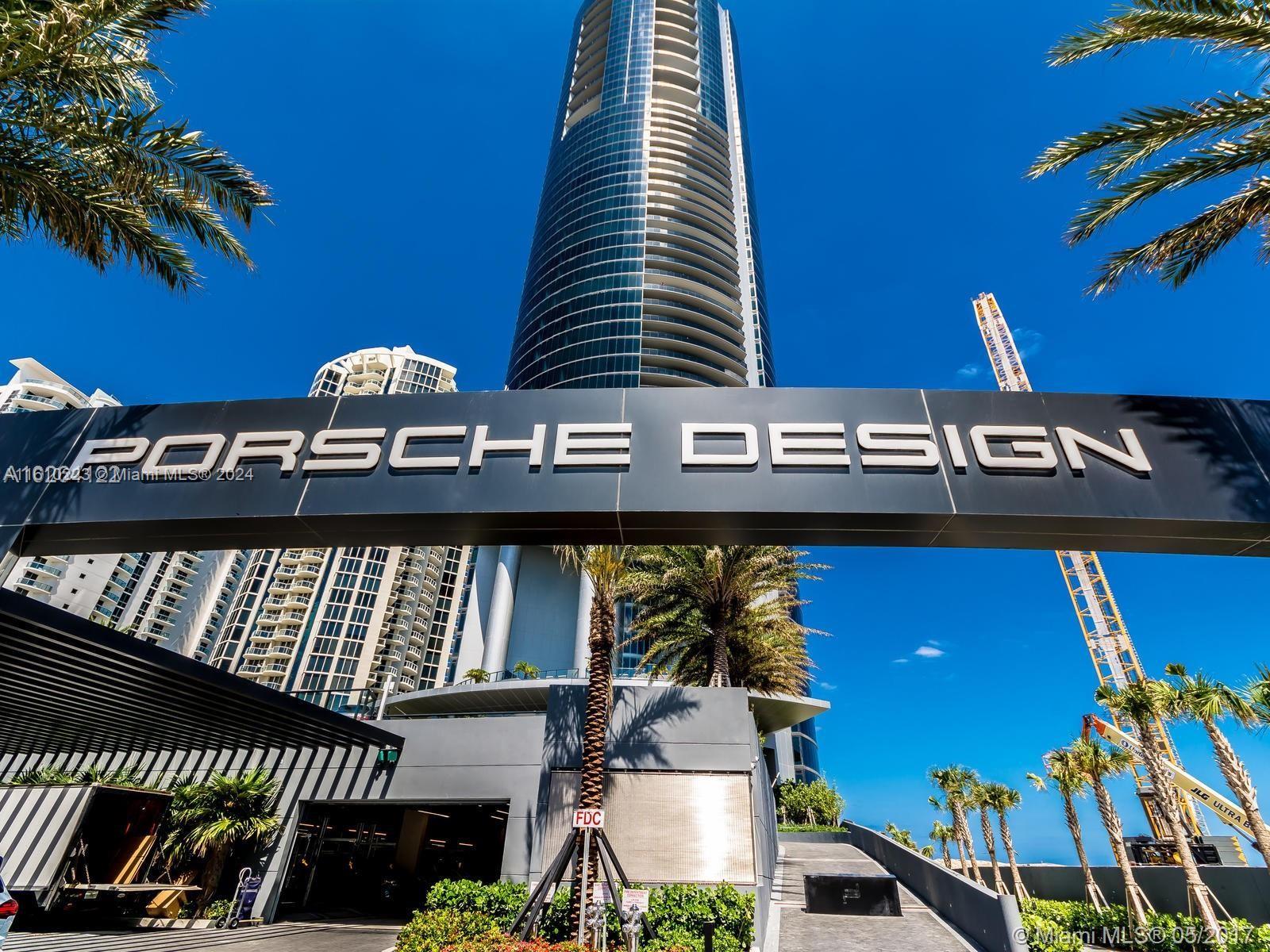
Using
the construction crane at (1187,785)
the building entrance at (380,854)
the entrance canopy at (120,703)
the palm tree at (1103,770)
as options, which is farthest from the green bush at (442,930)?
the construction crane at (1187,785)

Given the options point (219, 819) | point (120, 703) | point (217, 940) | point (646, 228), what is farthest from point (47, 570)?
point (217, 940)

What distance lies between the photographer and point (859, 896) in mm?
17875

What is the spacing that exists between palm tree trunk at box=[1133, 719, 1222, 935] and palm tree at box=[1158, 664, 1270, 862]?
77.7 inches

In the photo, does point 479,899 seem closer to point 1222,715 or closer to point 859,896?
point 859,896

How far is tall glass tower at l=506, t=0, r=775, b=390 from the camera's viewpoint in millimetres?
82688

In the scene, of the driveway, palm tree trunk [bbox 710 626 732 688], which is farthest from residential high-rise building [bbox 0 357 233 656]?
palm tree trunk [bbox 710 626 732 688]

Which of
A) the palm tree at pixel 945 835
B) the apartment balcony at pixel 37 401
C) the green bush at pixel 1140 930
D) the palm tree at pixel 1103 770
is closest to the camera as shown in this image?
the green bush at pixel 1140 930

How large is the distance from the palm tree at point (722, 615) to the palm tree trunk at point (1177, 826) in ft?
38.2

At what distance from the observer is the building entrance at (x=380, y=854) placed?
816 inches

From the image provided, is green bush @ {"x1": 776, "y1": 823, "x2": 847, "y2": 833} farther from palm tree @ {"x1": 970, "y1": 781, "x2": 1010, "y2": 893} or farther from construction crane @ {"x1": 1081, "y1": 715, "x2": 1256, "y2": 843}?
construction crane @ {"x1": 1081, "y1": 715, "x2": 1256, "y2": 843}

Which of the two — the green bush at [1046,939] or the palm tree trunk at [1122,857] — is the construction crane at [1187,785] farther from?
the green bush at [1046,939]

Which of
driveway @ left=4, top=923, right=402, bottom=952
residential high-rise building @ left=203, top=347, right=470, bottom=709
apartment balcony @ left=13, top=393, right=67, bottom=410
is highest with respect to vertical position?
apartment balcony @ left=13, top=393, right=67, bottom=410

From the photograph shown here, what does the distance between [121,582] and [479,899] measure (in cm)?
12742

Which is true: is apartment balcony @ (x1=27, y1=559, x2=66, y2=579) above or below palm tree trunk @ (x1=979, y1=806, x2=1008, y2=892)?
above
